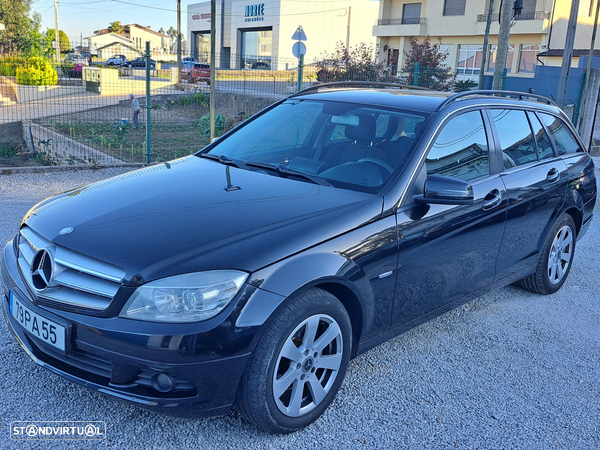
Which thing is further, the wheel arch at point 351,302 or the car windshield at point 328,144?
the car windshield at point 328,144

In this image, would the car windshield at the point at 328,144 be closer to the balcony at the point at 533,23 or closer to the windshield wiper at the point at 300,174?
the windshield wiper at the point at 300,174

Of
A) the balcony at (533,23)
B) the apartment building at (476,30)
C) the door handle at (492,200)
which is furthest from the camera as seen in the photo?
the apartment building at (476,30)

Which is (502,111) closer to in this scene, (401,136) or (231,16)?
(401,136)

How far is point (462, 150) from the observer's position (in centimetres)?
374

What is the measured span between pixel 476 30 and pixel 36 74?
29.9 meters

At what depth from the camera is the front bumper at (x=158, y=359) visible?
2.38 meters

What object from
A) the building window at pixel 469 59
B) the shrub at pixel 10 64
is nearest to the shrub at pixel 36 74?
the shrub at pixel 10 64

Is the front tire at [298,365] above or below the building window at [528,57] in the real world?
below

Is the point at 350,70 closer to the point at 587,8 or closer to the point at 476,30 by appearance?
the point at 476,30

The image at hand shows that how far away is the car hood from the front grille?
39 millimetres

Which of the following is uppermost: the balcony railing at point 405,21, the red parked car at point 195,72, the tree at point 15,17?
the balcony railing at point 405,21

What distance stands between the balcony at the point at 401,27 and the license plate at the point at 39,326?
45.1 meters

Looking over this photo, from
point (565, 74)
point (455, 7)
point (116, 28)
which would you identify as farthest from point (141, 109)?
point (116, 28)

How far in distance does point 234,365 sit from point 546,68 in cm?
2261
